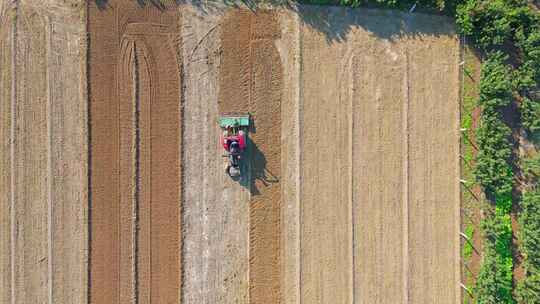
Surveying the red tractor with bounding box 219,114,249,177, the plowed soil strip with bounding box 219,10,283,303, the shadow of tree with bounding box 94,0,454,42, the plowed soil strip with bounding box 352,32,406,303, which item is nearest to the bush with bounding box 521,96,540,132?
the shadow of tree with bounding box 94,0,454,42

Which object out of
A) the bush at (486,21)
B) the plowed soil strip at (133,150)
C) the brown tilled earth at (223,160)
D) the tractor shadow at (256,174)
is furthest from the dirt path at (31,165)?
the bush at (486,21)

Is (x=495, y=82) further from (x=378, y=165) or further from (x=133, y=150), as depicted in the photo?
(x=133, y=150)

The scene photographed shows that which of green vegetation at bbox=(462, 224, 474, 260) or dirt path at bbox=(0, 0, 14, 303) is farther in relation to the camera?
green vegetation at bbox=(462, 224, 474, 260)

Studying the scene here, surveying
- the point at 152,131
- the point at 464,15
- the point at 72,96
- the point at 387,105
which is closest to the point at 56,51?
the point at 72,96

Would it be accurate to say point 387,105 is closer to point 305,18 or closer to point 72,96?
point 305,18

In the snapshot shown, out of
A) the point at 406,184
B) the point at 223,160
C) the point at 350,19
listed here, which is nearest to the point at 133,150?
the point at 223,160

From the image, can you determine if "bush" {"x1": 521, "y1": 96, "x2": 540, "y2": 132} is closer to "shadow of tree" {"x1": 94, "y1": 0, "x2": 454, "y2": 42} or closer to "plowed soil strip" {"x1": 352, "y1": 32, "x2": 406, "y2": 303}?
"shadow of tree" {"x1": 94, "y1": 0, "x2": 454, "y2": 42}
